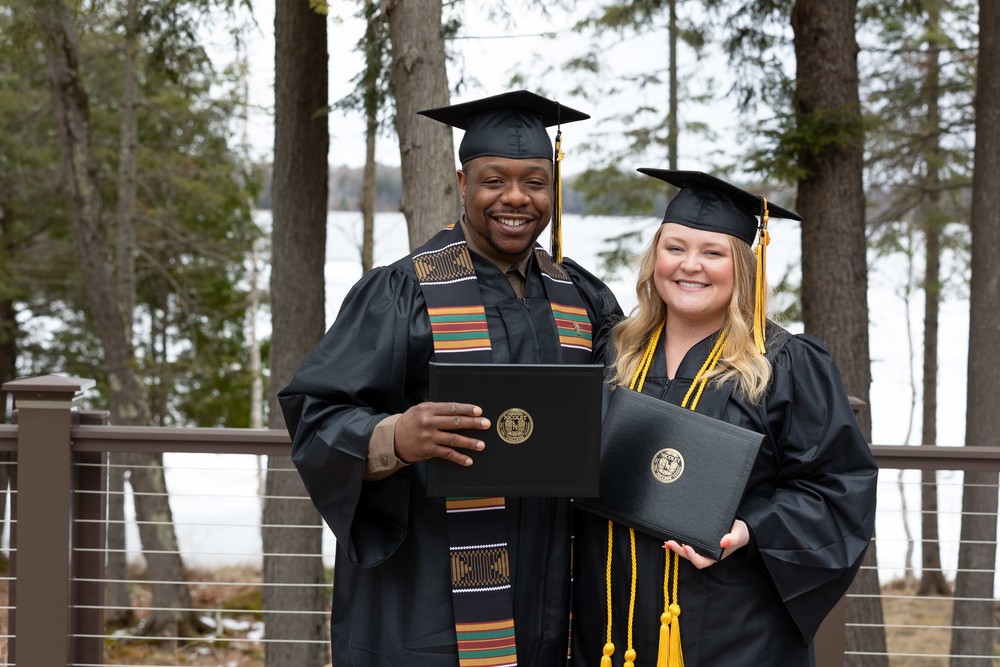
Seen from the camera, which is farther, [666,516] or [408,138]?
[408,138]

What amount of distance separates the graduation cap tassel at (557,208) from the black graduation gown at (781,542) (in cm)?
54

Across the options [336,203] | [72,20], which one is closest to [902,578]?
[336,203]

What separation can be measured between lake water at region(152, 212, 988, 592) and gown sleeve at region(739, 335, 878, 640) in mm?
8217

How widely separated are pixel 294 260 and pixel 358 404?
485cm

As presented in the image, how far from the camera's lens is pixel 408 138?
4383mm

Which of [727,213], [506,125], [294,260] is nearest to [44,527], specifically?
[506,125]

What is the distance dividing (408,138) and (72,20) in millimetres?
7011

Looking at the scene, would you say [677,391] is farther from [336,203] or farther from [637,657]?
[336,203]

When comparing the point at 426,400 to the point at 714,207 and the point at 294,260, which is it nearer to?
the point at 714,207

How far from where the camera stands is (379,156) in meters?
14.8

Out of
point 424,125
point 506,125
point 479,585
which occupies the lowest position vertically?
point 479,585

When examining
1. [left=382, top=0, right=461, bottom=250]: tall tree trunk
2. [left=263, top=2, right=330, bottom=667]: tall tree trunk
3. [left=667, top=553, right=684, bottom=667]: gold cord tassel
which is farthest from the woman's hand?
[left=263, top=2, right=330, bottom=667]: tall tree trunk

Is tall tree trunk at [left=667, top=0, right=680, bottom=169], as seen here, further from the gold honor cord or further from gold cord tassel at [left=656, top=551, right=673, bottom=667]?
gold cord tassel at [left=656, top=551, right=673, bottom=667]

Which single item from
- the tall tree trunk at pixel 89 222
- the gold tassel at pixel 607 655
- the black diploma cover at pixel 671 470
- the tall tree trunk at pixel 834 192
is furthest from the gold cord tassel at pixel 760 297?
the tall tree trunk at pixel 89 222
